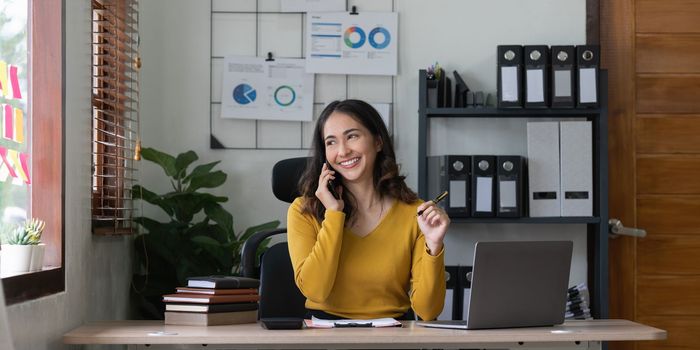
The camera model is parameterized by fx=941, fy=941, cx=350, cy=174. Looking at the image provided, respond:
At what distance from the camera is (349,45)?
3.90 metres


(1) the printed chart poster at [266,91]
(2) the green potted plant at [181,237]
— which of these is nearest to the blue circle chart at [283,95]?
(1) the printed chart poster at [266,91]

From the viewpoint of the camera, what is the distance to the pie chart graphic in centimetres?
390

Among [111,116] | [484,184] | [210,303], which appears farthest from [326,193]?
[484,184]

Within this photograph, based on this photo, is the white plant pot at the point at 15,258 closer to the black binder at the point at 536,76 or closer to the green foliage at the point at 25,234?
the green foliage at the point at 25,234

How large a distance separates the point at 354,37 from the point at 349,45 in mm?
39

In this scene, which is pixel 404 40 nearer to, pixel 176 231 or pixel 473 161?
pixel 473 161

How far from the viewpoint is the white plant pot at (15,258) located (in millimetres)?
2211

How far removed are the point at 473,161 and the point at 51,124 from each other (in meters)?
1.71

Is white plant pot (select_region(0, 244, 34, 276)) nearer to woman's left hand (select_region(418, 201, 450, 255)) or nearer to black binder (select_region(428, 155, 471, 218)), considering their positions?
woman's left hand (select_region(418, 201, 450, 255))

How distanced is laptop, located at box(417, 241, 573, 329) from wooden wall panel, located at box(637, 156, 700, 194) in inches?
69.5

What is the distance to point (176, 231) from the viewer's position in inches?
140

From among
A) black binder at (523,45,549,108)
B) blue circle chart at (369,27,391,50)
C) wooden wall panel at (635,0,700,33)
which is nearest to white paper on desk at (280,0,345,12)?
blue circle chart at (369,27,391,50)

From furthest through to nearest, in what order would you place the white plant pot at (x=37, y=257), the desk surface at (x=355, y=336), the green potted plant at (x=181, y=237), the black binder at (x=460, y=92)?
the black binder at (x=460, y=92) → the green potted plant at (x=181, y=237) → the white plant pot at (x=37, y=257) → the desk surface at (x=355, y=336)

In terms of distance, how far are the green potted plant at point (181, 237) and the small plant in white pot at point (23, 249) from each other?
118cm
